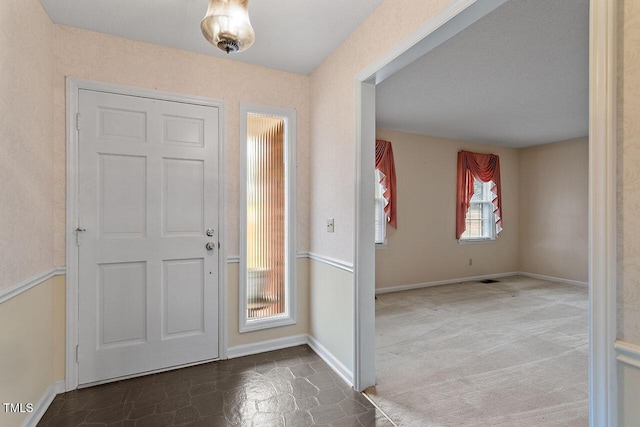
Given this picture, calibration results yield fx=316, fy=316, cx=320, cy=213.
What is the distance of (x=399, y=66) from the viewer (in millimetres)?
2023

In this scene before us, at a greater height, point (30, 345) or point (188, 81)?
point (188, 81)

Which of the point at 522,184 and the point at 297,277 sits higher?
the point at 522,184

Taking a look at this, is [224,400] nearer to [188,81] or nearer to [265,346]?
[265,346]

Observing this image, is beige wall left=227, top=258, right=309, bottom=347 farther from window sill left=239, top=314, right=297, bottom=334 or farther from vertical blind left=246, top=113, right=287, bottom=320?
vertical blind left=246, top=113, right=287, bottom=320

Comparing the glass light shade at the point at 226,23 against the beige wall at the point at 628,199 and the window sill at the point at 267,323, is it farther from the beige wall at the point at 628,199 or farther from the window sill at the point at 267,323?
the window sill at the point at 267,323

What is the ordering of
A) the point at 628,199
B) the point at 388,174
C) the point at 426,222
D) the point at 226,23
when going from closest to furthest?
the point at 628,199, the point at 226,23, the point at 388,174, the point at 426,222

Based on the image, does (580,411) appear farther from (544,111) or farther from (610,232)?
(544,111)

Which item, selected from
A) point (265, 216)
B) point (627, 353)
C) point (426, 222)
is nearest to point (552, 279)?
point (426, 222)

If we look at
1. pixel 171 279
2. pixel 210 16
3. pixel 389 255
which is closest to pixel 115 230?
pixel 171 279

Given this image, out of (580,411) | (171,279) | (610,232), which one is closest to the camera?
(610,232)

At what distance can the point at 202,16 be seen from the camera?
216 cm

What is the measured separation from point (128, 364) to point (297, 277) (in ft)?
4.82

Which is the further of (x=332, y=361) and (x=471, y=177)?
(x=471, y=177)

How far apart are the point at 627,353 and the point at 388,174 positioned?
4098mm
